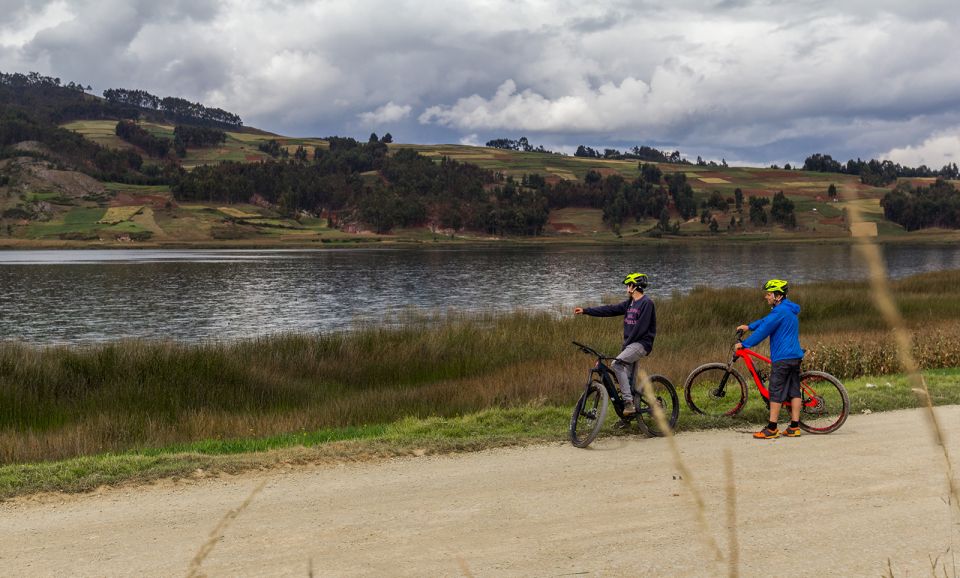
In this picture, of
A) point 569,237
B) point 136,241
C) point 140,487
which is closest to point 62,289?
point 140,487

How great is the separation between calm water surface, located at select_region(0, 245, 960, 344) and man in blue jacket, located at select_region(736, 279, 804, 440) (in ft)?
69.1

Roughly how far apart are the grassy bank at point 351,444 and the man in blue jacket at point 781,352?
1.03 metres

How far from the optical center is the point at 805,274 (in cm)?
6444

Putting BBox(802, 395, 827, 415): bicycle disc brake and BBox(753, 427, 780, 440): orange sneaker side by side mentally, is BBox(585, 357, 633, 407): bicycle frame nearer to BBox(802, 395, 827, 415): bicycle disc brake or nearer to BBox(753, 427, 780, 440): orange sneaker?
BBox(753, 427, 780, 440): orange sneaker

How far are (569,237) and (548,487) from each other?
164345 millimetres

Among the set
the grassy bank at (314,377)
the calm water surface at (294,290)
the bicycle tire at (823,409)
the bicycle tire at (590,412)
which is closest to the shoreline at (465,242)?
the calm water surface at (294,290)

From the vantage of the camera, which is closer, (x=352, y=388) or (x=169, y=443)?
(x=169, y=443)

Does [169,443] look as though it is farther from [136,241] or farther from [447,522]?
[136,241]

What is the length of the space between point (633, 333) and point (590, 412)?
1.31 metres

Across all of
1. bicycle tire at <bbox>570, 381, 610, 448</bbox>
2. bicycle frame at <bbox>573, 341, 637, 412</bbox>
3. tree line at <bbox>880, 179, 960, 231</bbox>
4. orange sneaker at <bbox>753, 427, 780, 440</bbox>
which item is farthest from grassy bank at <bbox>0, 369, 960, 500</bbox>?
tree line at <bbox>880, 179, 960, 231</bbox>

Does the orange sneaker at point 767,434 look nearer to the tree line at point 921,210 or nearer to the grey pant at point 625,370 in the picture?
the grey pant at point 625,370

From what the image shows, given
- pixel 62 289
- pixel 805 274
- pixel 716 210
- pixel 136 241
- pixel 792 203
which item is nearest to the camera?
pixel 62 289

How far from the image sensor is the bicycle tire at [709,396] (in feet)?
40.9

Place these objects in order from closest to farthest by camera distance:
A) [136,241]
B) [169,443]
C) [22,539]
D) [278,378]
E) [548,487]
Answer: [22,539], [548,487], [169,443], [278,378], [136,241]
